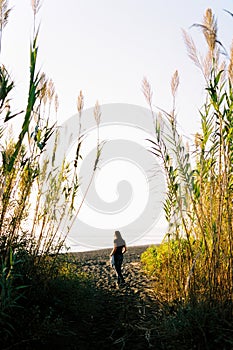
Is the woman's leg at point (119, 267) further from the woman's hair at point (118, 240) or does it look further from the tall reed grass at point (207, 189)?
the tall reed grass at point (207, 189)

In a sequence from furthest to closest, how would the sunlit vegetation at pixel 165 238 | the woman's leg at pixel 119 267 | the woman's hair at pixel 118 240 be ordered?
the woman's hair at pixel 118 240 → the woman's leg at pixel 119 267 → the sunlit vegetation at pixel 165 238

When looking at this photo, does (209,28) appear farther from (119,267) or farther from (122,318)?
(119,267)

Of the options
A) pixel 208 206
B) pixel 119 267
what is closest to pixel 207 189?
pixel 208 206

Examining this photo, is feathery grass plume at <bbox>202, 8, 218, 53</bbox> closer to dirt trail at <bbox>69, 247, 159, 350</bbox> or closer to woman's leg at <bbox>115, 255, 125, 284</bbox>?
dirt trail at <bbox>69, 247, 159, 350</bbox>

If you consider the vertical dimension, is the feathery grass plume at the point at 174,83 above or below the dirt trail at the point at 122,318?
above

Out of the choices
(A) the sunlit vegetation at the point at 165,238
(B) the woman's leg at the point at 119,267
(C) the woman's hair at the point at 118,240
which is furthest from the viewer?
(C) the woman's hair at the point at 118,240

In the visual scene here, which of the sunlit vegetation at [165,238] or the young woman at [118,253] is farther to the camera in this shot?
the young woman at [118,253]

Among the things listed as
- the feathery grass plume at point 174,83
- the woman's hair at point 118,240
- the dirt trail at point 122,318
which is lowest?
the dirt trail at point 122,318

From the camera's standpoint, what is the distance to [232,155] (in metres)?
3.78

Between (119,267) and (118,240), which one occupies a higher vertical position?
(118,240)

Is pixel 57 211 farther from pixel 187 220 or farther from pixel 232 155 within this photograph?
pixel 232 155

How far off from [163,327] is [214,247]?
1.02 metres

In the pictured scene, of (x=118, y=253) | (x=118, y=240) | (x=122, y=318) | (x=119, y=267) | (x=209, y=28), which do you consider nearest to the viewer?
(x=209, y=28)

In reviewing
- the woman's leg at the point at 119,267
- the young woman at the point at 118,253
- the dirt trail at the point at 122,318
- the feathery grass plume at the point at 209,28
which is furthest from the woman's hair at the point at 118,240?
the feathery grass plume at the point at 209,28
